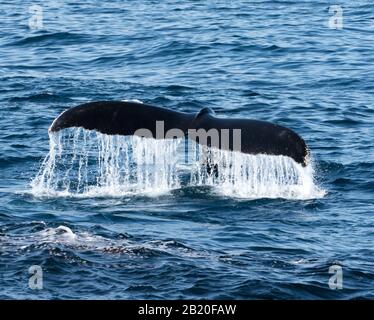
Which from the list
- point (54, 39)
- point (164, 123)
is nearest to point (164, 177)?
point (164, 123)

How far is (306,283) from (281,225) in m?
2.39

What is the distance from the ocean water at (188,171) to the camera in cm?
1227

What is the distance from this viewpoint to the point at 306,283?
11945 mm

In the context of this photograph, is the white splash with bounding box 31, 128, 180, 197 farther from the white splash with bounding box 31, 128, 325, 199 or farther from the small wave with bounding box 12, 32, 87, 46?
the small wave with bounding box 12, 32, 87, 46

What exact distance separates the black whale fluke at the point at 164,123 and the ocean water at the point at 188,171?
1.63ft

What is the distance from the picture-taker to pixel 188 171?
55.8ft

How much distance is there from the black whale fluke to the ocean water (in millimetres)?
496

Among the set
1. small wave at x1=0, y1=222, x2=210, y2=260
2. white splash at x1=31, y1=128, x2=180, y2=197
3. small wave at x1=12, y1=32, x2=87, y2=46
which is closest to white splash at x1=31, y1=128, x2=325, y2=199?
white splash at x1=31, y1=128, x2=180, y2=197

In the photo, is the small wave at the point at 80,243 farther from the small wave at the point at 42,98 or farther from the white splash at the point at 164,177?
the small wave at the point at 42,98

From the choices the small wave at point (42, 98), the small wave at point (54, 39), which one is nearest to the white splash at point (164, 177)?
the small wave at point (42, 98)

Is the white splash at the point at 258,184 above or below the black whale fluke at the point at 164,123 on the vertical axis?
below

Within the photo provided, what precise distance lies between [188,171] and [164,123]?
11.8 ft
